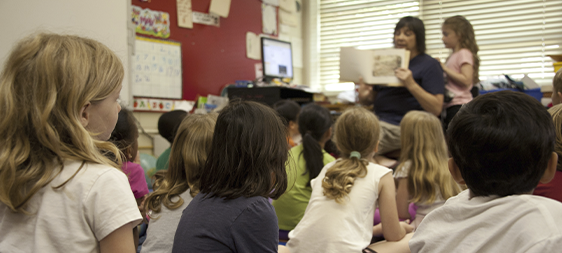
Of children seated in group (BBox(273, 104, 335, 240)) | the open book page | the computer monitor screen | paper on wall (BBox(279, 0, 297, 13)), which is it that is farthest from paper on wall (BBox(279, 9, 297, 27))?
children seated in group (BBox(273, 104, 335, 240))

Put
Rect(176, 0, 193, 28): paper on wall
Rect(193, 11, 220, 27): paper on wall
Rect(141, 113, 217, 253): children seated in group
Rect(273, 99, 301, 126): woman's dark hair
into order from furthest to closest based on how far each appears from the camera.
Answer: Rect(193, 11, 220, 27): paper on wall
Rect(176, 0, 193, 28): paper on wall
Rect(273, 99, 301, 126): woman's dark hair
Rect(141, 113, 217, 253): children seated in group

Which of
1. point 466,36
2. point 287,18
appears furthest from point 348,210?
point 287,18

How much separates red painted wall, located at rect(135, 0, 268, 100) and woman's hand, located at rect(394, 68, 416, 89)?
1.73 metres

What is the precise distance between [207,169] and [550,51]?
3740 mm

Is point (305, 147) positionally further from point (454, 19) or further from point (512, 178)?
point (454, 19)

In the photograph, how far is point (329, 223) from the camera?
1467 mm

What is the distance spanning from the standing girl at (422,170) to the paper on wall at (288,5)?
2843 mm

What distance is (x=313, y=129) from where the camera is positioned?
2.02 m

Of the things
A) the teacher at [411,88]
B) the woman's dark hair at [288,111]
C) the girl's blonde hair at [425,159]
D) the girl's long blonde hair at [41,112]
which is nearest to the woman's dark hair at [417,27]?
the teacher at [411,88]

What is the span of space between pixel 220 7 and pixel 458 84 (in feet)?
6.80

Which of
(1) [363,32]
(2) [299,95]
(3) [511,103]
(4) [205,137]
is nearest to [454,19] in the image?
(2) [299,95]

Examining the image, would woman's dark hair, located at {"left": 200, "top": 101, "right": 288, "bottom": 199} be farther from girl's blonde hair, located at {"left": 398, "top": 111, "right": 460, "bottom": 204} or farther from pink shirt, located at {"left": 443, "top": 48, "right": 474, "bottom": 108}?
pink shirt, located at {"left": 443, "top": 48, "right": 474, "bottom": 108}

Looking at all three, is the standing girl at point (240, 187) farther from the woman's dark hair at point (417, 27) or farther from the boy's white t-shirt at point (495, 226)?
the woman's dark hair at point (417, 27)

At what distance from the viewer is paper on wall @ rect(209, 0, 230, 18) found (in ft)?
12.1
